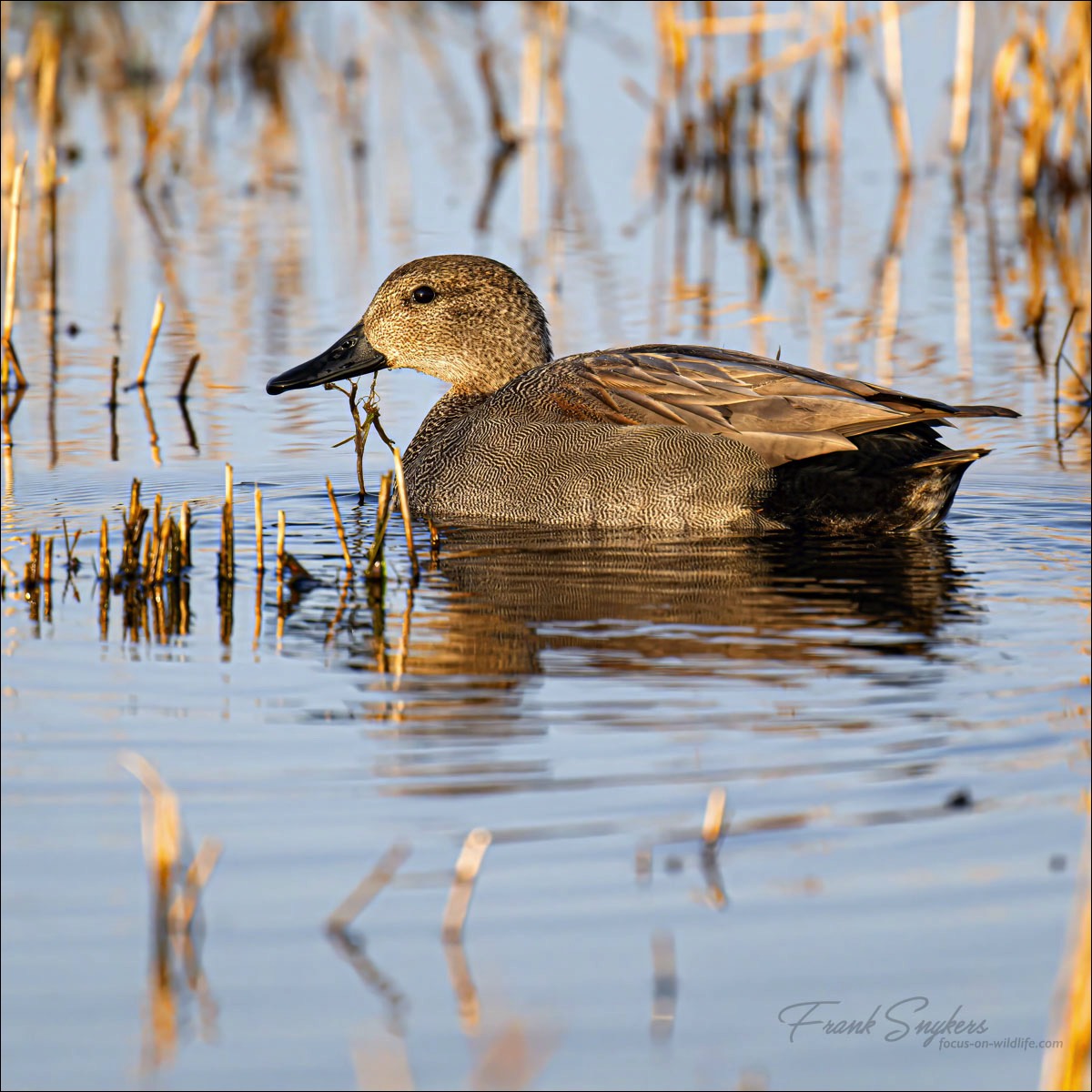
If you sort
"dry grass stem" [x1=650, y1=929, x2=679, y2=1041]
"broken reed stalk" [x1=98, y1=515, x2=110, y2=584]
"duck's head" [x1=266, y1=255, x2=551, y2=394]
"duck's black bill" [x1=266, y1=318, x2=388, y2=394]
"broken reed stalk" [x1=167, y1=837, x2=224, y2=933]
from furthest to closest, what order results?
"duck's head" [x1=266, y1=255, x2=551, y2=394]
"duck's black bill" [x1=266, y1=318, x2=388, y2=394]
"broken reed stalk" [x1=98, y1=515, x2=110, y2=584]
"broken reed stalk" [x1=167, y1=837, x2=224, y2=933]
"dry grass stem" [x1=650, y1=929, x2=679, y2=1041]

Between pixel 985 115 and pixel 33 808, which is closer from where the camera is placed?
pixel 33 808

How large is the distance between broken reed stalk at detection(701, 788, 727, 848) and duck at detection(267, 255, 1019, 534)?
9.31 ft

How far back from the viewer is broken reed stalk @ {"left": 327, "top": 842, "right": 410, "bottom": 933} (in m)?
3.41

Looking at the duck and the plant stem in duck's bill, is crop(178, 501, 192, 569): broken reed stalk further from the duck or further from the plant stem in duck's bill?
the duck

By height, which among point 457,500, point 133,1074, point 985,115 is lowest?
point 133,1074

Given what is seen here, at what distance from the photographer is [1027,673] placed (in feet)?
16.2

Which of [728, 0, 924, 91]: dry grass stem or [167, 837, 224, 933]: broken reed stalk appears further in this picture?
[728, 0, 924, 91]: dry grass stem

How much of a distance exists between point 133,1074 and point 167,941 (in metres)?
0.34

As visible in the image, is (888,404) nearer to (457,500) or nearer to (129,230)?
(457,500)

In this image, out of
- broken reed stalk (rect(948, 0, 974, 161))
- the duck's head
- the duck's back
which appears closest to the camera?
the duck's back

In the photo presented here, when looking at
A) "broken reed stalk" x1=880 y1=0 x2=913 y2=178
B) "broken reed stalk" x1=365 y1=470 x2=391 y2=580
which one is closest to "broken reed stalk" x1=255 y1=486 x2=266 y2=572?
"broken reed stalk" x1=365 y1=470 x2=391 y2=580

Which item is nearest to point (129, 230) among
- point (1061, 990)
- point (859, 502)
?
point (859, 502)

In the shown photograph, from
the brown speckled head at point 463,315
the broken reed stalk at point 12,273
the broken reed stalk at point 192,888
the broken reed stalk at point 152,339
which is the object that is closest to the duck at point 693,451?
the brown speckled head at point 463,315

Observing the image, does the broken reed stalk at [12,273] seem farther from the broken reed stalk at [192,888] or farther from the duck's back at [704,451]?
the broken reed stalk at [192,888]
